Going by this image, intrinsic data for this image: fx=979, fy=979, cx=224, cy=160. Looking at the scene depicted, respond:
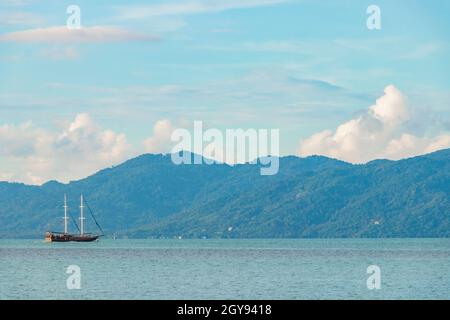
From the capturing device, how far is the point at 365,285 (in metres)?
92.4

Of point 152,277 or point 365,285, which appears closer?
point 365,285
